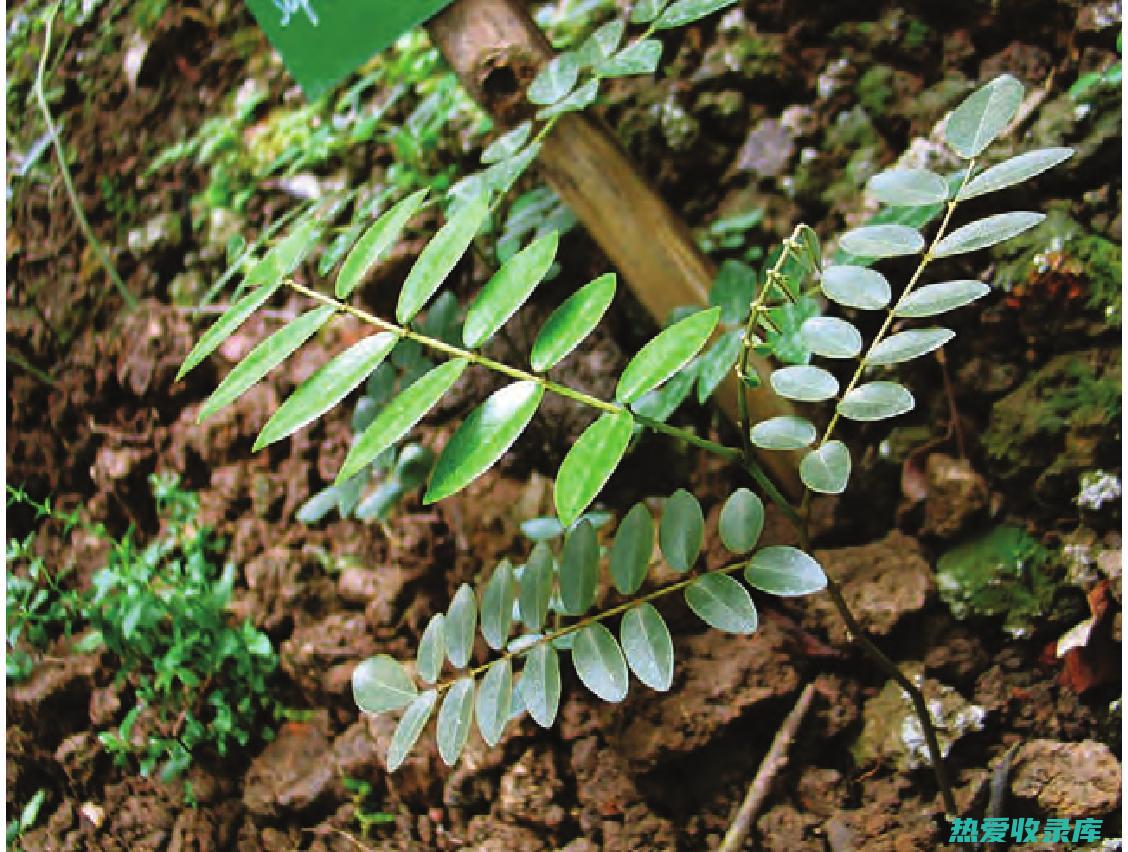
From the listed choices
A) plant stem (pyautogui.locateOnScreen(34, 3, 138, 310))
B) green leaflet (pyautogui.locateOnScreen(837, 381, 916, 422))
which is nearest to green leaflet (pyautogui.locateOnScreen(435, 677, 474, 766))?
green leaflet (pyautogui.locateOnScreen(837, 381, 916, 422))

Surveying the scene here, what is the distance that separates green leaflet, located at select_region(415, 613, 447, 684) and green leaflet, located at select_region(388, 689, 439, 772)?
0.07ft

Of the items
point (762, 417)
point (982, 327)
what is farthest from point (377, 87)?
point (982, 327)

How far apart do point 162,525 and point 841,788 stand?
1.29 m

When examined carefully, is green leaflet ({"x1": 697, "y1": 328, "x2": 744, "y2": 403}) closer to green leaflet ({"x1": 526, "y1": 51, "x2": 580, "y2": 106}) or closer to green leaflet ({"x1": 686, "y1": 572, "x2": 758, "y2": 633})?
green leaflet ({"x1": 686, "y1": 572, "x2": 758, "y2": 633})

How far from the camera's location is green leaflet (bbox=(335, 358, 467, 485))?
0.83 m

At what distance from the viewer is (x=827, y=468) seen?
0.93m

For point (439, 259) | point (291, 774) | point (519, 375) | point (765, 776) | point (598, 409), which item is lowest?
point (765, 776)

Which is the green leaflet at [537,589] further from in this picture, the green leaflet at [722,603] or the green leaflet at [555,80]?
the green leaflet at [555,80]

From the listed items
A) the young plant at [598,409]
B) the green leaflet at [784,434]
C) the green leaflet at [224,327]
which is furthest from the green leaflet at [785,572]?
the green leaflet at [224,327]

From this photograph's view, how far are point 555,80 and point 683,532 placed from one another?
2.03 feet

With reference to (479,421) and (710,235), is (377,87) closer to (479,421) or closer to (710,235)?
(710,235)

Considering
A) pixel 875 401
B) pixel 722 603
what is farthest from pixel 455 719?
pixel 875 401

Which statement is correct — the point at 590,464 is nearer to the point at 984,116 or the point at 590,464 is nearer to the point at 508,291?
the point at 508,291

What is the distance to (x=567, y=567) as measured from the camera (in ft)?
3.45
